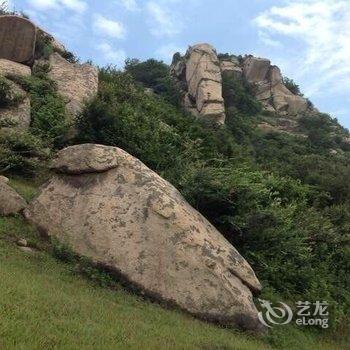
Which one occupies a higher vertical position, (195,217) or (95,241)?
(195,217)

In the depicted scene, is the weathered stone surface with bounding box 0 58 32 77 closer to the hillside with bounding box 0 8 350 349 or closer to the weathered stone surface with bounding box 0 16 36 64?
the hillside with bounding box 0 8 350 349

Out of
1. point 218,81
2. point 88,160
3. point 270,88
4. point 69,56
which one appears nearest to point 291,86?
point 270,88

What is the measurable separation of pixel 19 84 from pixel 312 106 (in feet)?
180

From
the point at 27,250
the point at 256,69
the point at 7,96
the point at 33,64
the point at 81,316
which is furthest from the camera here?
the point at 256,69

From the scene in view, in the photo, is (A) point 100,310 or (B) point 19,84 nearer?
(A) point 100,310

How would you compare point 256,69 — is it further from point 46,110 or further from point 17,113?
point 17,113

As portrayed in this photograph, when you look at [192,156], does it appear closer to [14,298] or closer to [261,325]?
[261,325]

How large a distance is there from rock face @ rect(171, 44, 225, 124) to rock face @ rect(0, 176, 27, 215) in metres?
34.7

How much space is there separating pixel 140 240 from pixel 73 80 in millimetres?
16087

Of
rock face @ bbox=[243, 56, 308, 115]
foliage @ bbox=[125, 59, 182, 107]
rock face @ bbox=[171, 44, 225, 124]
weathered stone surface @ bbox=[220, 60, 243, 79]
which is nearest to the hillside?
rock face @ bbox=[171, 44, 225, 124]

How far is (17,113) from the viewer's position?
731 inches

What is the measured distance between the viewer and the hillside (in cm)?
755

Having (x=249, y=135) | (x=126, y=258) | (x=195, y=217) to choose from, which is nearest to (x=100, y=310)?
(x=126, y=258)

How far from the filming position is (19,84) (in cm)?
2180
